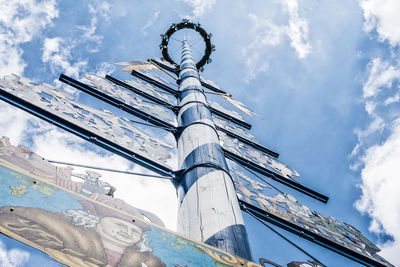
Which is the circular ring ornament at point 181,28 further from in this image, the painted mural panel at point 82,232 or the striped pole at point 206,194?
the painted mural panel at point 82,232

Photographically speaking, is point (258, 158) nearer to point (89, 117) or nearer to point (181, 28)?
point (89, 117)

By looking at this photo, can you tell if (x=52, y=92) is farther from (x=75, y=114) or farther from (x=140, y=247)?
(x=140, y=247)

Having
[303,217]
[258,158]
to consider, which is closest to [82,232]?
[303,217]

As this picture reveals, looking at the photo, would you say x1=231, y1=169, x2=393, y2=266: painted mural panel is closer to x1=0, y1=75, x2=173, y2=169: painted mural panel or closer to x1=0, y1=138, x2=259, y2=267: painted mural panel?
x1=0, y1=75, x2=173, y2=169: painted mural panel

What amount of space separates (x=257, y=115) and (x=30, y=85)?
180 inches

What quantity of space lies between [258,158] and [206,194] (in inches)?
90.9

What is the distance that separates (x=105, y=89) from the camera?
4.02 meters

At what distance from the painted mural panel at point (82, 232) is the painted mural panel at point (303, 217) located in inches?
55.4

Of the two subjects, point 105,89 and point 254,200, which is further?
point 105,89

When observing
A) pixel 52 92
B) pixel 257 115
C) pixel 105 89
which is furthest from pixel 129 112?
pixel 257 115

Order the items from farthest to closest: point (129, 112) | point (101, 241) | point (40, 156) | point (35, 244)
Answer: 1. point (129, 112)
2. point (40, 156)
3. point (101, 241)
4. point (35, 244)

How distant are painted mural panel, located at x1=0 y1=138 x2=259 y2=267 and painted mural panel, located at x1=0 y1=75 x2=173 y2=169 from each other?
125 centimetres

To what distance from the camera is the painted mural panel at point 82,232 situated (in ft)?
3.93

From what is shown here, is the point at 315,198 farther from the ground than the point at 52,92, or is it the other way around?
the point at 52,92
